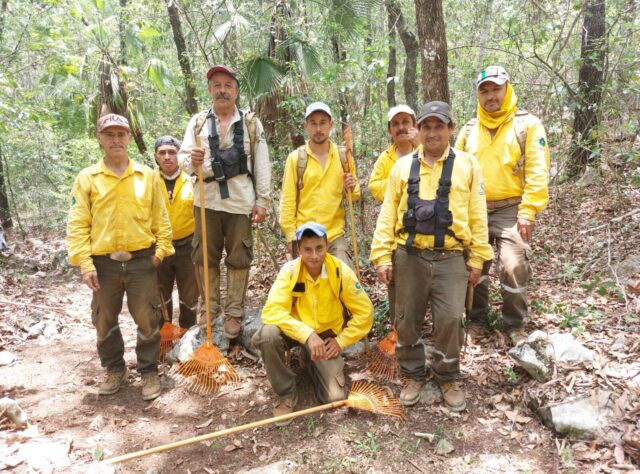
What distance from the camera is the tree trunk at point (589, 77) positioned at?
6.86 m

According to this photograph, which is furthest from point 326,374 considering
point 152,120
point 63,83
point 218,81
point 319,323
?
point 152,120

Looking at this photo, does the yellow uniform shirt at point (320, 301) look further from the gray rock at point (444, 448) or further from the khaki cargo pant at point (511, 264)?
the khaki cargo pant at point (511, 264)

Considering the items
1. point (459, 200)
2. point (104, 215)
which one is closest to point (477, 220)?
point (459, 200)

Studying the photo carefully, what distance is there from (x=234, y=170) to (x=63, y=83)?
9783mm

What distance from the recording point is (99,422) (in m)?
3.99

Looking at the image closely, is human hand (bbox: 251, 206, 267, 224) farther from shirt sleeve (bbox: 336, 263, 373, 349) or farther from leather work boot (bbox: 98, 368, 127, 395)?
leather work boot (bbox: 98, 368, 127, 395)

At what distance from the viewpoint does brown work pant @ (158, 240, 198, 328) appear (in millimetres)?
5344

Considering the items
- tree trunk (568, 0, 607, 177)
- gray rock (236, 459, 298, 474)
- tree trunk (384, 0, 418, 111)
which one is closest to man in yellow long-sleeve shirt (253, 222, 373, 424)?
gray rock (236, 459, 298, 474)

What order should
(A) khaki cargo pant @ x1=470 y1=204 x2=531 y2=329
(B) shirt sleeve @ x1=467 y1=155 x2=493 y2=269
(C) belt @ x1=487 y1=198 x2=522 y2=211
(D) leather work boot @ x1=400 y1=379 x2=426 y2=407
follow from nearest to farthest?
1. (B) shirt sleeve @ x1=467 y1=155 x2=493 y2=269
2. (D) leather work boot @ x1=400 y1=379 x2=426 y2=407
3. (A) khaki cargo pant @ x1=470 y1=204 x2=531 y2=329
4. (C) belt @ x1=487 y1=198 x2=522 y2=211

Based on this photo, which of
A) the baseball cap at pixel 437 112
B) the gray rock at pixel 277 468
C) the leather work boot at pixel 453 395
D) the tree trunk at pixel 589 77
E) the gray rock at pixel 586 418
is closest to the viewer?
the gray rock at pixel 586 418

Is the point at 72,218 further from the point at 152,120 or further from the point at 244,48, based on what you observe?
the point at 152,120

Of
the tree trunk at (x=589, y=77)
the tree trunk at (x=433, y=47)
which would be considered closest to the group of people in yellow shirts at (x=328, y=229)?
the tree trunk at (x=433, y=47)

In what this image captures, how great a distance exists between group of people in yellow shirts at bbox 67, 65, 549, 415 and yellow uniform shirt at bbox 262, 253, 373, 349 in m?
0.01

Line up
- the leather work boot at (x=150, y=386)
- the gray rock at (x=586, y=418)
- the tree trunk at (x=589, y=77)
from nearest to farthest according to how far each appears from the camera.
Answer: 1. the gray rock at (x=586, y=418)
2. the leather work boot at (x=150, y=386)
3. the tree trunk at (x=589, y=77)
